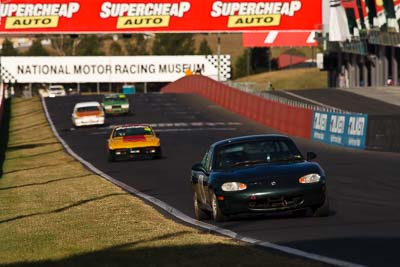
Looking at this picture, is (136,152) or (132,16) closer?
(136,152)

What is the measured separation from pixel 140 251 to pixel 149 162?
23.7m

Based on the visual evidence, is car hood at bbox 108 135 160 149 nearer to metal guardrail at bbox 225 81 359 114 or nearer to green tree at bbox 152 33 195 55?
metal guardrail at bbox 225 81 359 114

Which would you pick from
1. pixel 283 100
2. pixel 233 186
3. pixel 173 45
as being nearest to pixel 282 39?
pixel 283 100

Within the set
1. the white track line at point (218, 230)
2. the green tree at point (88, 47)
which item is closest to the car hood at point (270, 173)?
the white track line at point (218, 230)

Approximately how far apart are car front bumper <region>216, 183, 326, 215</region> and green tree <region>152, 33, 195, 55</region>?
15379cm

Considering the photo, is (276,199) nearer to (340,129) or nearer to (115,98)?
(340,129)

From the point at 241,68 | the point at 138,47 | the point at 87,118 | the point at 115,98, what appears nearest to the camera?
the point at 87,118

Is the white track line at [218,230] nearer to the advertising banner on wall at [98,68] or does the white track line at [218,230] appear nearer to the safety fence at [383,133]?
the safety fence at [383,133]

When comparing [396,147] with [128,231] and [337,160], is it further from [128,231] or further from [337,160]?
[128,231]

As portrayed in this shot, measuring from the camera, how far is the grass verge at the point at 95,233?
11.1 m

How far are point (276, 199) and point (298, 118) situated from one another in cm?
3263

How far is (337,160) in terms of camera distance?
3159 cm

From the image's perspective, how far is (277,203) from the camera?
49.4 feet

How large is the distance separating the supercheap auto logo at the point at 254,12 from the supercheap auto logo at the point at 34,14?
1264cm
